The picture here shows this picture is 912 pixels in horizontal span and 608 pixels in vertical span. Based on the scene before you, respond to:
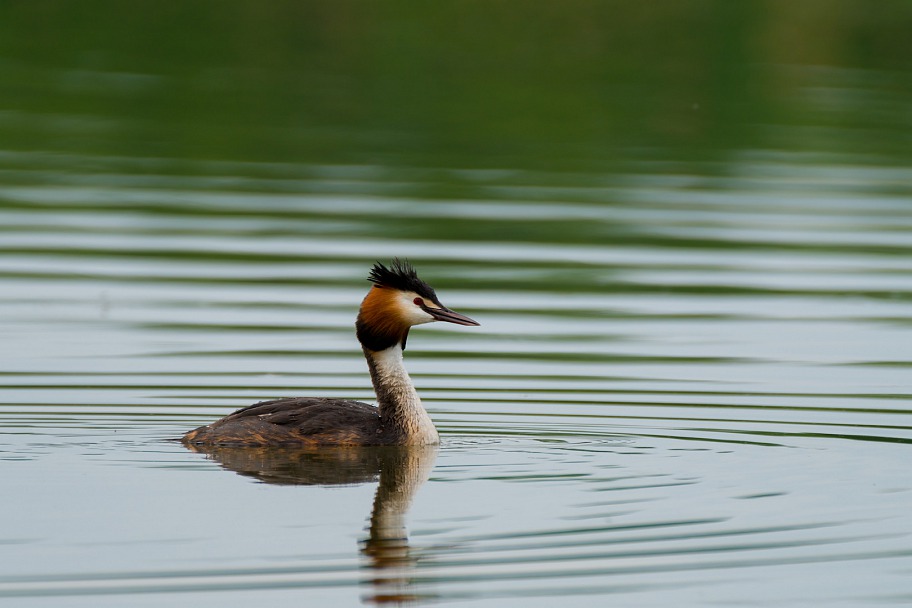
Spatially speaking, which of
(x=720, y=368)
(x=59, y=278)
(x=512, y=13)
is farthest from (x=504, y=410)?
(x=512, y=13)

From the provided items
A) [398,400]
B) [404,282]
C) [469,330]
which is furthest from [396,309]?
[469,330]

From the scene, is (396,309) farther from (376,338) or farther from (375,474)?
(375,474)

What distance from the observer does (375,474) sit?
10.9 meters

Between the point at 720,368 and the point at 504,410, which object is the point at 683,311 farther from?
the point at 504,410

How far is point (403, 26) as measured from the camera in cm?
4397

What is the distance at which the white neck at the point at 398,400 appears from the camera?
38.0ft

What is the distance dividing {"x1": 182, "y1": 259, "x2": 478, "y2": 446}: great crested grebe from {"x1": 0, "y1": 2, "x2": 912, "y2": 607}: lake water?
0.18 meters

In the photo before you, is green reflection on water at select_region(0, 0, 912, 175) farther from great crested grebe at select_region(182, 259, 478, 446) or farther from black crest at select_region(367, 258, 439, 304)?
black crest at select_region(367, 258, 439, 304)

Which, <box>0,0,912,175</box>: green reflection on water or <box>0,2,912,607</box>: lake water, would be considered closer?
<box>0,2,912,607</box>: lake water

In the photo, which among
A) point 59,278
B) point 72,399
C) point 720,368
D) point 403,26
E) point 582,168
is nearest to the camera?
point 72,399

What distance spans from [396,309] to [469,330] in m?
4.33

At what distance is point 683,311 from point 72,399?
6.14 meters

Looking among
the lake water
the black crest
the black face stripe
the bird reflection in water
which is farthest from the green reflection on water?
the bird reflection in water

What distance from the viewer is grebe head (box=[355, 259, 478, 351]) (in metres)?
11.8
